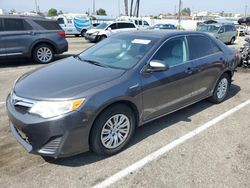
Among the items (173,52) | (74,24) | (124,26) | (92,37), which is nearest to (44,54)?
(173,52)

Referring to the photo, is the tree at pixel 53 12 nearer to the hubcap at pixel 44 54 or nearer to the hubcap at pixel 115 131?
the hubcap at pixel 44 54

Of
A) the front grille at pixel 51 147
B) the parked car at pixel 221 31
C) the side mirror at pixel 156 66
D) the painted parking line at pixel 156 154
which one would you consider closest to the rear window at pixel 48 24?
the side mirror at pixel 156 66

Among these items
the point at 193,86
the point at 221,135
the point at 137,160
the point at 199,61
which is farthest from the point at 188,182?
the point at 199,61

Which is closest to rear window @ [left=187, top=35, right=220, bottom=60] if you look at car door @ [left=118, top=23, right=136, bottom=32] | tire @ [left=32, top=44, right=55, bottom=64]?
tire @ [left=32, top=44, right=55, bottom=64]

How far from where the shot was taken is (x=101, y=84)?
318 cm

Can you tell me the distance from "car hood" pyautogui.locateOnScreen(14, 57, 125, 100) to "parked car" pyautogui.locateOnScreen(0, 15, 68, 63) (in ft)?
18.4

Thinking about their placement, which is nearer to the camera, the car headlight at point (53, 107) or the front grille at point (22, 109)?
the car headlight at point (53, 107)

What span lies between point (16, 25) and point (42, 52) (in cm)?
123

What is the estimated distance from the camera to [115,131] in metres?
3.41

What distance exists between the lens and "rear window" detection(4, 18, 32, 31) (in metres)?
8.71

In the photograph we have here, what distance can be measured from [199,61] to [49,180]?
3091 millimetres

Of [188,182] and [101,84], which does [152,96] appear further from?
[188,182]

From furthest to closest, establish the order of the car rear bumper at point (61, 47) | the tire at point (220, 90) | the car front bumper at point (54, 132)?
the car rear bumper at point (61, 47)
the tire at point (220, 90)
the car front bumper at point (54, 132)

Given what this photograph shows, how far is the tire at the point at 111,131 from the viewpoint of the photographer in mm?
3158
